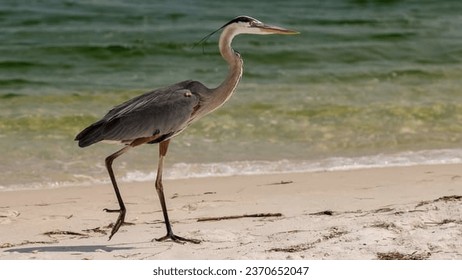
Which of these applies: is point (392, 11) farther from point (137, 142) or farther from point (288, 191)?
point (137, 142)

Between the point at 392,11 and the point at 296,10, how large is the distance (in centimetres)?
151

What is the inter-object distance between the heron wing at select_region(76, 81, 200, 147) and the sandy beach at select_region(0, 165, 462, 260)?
56 cm

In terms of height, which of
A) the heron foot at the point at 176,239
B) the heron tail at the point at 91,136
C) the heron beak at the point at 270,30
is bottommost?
the heron foot at the point at 176,239

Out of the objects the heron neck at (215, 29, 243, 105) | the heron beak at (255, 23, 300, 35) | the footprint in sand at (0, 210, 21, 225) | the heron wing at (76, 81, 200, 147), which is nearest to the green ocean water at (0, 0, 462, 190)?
the footprint in sand at (0, 210, 21, 225)

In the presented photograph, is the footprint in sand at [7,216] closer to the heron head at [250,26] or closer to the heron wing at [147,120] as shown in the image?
the heron wing at [147,120]

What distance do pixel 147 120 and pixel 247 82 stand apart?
20.5 ft

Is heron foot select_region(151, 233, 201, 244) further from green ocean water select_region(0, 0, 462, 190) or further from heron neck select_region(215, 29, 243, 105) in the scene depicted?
green ocean water select_region(0, 0, 462, 190)

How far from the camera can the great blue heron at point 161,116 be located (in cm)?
598

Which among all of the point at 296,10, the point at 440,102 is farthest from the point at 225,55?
the point at 296,10

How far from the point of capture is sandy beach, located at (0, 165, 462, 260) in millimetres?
5504

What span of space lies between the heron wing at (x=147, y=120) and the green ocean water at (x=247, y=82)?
2017mm

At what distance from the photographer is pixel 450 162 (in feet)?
27.3

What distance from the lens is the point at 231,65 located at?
636 centimetres

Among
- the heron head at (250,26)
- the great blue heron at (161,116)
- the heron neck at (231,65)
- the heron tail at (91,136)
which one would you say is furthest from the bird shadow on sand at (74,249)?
the heron head at (250,26)
